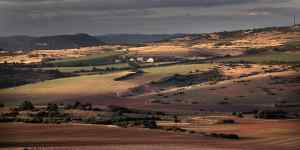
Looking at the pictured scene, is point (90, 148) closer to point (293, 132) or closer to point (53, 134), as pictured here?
point (53, 134)

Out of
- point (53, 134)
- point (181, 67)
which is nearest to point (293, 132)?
point (53, 134)

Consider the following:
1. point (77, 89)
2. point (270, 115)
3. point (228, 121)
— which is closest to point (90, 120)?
point (228, 121)

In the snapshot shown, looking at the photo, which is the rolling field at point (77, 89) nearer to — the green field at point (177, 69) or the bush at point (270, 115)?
the green field at point (177, 69)

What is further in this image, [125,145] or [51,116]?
[51,116]

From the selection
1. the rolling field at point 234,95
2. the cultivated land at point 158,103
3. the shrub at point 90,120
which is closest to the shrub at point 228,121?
the cultivated land at point 158,103

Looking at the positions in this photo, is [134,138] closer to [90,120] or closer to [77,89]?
[90,120]
